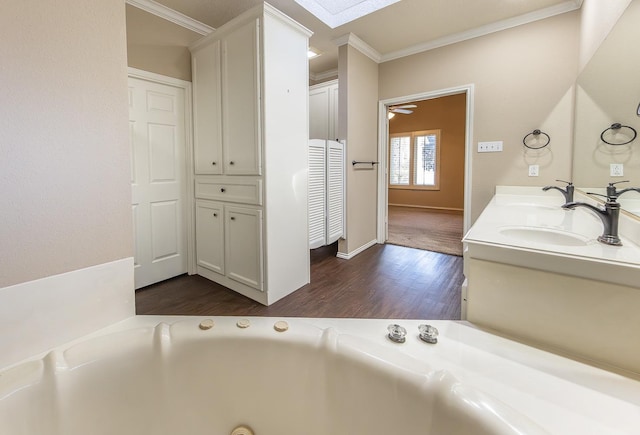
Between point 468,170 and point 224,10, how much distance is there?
2.87 metres

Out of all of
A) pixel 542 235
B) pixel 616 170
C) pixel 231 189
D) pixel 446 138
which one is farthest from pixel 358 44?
pixel 446 138

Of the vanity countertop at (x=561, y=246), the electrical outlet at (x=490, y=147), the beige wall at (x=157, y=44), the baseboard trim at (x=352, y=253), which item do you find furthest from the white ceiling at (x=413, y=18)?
the baseboard trim at (x=352, y=253)

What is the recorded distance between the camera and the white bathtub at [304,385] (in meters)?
0.76

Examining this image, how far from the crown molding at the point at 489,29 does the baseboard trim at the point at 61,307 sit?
12.1 feet

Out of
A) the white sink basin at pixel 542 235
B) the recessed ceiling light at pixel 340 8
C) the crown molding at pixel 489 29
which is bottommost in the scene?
the white sink basin at pixel 542 235

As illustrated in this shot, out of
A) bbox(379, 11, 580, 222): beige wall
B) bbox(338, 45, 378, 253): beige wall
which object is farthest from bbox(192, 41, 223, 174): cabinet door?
bbox(379, 11, 580, 222): beige wall

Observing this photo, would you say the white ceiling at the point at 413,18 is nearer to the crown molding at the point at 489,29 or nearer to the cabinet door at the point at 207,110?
the crown molding at the point at 489,29

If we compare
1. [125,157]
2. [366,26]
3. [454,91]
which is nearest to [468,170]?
[454,91]

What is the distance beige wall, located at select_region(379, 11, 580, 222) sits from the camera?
9.17ft

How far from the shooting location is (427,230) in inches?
204

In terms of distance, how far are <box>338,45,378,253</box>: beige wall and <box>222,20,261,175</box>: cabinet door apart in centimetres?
138

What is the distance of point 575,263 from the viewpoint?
2.86 feet

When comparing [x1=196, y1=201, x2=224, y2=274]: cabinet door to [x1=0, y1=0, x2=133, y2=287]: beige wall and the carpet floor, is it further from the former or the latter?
the carpet floor

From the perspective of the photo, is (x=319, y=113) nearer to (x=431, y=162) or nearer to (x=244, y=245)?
(x=244, y=245)
